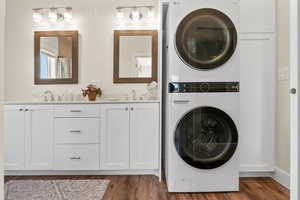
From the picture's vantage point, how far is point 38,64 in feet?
10.3

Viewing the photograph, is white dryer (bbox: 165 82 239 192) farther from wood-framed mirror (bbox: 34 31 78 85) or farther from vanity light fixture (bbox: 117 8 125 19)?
wood-framed mirror (bbox: 34 31 78 85)

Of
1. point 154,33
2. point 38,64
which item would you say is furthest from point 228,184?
point 38,64

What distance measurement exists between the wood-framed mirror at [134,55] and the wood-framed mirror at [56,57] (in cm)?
64

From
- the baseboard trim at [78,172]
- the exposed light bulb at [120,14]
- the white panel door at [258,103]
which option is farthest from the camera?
the exposed light bulb at [120,14]

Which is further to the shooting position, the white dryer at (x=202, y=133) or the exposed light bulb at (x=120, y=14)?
the exposed light bulb at (x=120, y=14)

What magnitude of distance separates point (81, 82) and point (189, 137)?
1.90 meters

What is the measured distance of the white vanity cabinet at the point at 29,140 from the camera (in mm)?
2561

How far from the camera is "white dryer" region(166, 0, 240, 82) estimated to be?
207cm

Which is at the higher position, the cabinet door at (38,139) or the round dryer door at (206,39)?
the round dryer door at (206,39)

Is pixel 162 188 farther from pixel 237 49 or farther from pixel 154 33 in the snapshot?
pixel 154 33

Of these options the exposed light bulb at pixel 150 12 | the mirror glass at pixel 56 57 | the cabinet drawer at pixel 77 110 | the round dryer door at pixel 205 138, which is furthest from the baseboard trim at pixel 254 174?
the mirror glass at pixel 56 57

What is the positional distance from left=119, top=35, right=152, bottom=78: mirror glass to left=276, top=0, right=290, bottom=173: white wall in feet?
5.42

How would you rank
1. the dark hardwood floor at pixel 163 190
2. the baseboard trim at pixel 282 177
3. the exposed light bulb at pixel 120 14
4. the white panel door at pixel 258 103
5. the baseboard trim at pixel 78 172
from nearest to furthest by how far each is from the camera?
the dark hardwood floor at pixel 163 190
the baseboard trim at pixel 282 177
the white panel door at pixel 258 103
the baseboard trim at pixel 78 172
the exposed light bulb at pixel 120 14

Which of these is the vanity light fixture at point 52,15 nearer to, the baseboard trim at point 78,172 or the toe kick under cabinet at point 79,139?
the toe kick under cabinet at point 79,139
